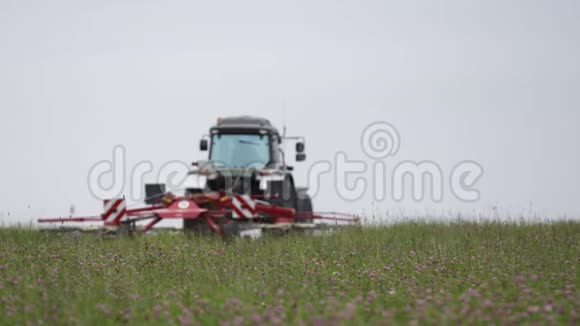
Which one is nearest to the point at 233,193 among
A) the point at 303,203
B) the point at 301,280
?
the point at 303,203

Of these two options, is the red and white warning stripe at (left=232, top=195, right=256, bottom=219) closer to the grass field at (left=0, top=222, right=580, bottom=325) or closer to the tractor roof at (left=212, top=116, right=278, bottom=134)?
the grass field at (left=0, top=222, right=580, bottom=325)

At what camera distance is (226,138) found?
675 inches

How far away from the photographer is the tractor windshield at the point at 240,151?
1709 centimetres

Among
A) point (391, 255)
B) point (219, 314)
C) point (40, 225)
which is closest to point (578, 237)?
point (391, 255)

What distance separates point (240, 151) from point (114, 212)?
3.19 m

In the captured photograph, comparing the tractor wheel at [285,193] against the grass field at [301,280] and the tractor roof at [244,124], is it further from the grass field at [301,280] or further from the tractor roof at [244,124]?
the grass field at [301,280]

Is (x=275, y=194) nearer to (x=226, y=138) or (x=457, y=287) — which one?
(x=226, y=138)

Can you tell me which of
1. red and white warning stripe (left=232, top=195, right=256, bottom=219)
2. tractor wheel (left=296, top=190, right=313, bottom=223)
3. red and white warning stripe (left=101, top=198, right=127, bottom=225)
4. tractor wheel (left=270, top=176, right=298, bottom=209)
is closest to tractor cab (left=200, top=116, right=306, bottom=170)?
tractor wheel (left=270, top=176, right=298, bottom=209)

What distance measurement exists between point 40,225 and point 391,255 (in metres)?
8.30

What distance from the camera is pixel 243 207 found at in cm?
1530

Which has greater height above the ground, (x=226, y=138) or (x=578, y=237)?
(x=226, y=138)

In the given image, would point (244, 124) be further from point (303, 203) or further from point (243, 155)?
point (303, 203)

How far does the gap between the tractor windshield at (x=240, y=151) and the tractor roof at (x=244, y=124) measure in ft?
0.67

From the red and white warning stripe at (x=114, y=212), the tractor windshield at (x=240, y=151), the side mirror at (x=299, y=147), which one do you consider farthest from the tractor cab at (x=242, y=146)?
the red and white warning stripe at (x=114, y=212)
